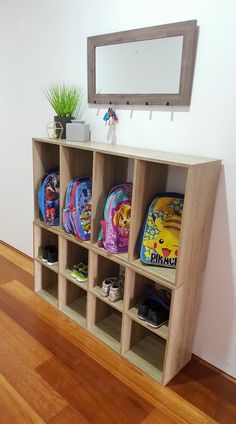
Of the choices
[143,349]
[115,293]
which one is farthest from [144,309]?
[143,349]

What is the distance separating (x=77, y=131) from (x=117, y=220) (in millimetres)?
610

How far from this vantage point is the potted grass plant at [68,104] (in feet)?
6.38

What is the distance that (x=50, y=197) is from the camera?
2000 millimetres

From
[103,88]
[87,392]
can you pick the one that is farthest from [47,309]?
[103,88]

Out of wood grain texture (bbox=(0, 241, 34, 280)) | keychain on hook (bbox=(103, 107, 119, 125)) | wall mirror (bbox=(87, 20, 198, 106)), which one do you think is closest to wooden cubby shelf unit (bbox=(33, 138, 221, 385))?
keychain on hook (bbox=(103, 107, 119, 125))

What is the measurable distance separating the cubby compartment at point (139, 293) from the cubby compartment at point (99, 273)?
0.22ft

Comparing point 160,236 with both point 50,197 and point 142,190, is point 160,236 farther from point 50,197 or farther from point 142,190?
point 50,197

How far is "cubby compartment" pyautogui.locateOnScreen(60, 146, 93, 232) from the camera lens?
1812 millimetres

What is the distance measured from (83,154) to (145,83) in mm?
564

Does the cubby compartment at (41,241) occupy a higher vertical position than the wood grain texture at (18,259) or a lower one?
higher

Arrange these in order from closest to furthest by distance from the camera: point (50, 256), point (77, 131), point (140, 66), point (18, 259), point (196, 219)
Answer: point (196, 219), point (140, 66), point (77, 131), point (50, 256), point (18, 259)

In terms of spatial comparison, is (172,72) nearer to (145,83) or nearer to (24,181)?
(145,83)

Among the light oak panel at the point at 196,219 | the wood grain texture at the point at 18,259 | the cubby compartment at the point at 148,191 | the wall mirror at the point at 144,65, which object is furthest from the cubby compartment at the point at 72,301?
the wall mirror at the point at 144,65

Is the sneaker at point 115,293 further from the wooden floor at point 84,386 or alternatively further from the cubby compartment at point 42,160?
the cubby compartment at point 42,160
